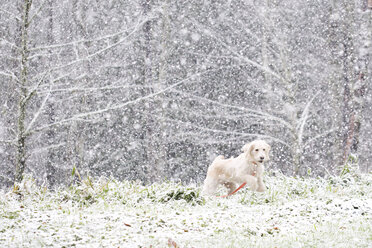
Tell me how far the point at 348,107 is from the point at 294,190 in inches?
238

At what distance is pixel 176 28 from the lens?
1873cm

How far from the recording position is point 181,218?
20.0 feet

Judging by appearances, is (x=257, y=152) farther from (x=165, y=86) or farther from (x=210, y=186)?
(x=165, y=86)

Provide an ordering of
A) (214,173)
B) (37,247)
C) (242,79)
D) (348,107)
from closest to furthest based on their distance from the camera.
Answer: (37,247)
(214,173)
(348,107)
(242,79)

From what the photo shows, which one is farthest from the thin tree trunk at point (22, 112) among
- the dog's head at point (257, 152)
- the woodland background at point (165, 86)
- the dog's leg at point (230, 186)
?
the woodland background at point (165, 86)

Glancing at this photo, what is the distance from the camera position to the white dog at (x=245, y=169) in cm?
800

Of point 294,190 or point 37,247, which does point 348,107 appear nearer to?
point 294,190

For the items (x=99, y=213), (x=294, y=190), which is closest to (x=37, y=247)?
(x=99, y=213)

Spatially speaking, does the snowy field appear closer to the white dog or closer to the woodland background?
the white dog

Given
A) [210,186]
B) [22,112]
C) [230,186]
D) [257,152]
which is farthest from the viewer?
[22,112]

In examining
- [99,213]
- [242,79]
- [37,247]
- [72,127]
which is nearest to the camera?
[37,247]

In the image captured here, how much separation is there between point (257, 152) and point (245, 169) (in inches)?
15.5

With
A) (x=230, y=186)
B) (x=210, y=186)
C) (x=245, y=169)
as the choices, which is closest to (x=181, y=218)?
(x=245, y=169)

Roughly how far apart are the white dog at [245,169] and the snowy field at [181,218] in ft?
0.94
